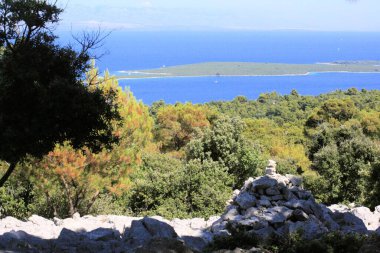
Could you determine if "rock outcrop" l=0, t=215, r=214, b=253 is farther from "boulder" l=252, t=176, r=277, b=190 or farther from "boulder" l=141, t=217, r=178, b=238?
"boulder" l=252, t=176, r=277, b=190

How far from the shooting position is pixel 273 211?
1288 centimetres

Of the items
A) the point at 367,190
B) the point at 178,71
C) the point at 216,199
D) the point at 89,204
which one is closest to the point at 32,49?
the point at 89,204

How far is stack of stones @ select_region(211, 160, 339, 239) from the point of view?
11.8m

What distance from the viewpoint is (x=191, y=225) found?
14.2 metres

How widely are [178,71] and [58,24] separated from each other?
5990 inches

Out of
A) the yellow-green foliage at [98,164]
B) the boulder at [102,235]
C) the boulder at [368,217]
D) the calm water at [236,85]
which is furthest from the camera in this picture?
the calm water at [236,85]

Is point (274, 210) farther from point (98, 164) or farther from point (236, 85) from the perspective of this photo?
point (236, 85)

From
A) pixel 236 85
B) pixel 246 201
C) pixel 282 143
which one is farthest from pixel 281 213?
pixel 236 85

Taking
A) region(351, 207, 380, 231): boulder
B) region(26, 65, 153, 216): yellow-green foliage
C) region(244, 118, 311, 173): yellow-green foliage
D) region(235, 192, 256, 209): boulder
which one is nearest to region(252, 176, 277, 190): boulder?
region(235, 192, 256, 209): boulder

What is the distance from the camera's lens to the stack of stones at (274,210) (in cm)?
1177

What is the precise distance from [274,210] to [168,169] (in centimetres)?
1092

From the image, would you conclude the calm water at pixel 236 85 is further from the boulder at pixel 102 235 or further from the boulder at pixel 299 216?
the boulder at pixel 102 235

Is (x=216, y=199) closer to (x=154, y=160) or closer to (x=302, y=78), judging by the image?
(x=154, y=160)

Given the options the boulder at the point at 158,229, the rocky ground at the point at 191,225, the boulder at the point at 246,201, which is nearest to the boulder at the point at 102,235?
the rocky ground at the point at 191,225
